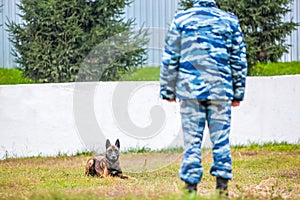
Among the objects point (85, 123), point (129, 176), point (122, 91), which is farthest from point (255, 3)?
point (129, 176)

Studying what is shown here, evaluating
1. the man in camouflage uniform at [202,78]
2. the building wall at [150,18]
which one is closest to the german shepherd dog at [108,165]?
the man in camouflage uniform at [202,78]

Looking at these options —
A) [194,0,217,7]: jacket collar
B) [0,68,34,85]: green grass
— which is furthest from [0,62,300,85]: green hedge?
[194,0,217,7]: jacket collar

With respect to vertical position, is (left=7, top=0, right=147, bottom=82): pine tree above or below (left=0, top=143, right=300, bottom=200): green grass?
above

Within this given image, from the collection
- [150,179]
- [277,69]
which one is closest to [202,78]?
[150,179]

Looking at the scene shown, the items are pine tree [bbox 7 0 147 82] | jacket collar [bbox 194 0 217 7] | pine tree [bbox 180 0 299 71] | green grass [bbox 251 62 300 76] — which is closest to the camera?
jacket collar [bbox 194 0 217 7]

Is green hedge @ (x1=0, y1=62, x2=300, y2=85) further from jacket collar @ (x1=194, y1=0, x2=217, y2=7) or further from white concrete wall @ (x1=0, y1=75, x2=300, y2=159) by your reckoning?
jacket collar @ (x1=194, y1=0, x2=217, y2=7)

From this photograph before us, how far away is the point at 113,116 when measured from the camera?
1127 centimetres

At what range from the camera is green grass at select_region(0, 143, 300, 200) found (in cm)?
626

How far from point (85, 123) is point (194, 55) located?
614cm

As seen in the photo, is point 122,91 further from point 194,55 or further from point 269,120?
point 194,55

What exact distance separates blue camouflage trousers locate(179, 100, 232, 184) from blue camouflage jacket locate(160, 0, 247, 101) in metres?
0.09

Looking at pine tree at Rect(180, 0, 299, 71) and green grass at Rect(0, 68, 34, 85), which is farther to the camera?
pine tree at Rect(180, 0, 299, 71)

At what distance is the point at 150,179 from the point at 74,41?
4718 mm

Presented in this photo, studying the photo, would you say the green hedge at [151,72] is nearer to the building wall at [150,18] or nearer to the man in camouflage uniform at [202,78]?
the building wall at [150,18]
